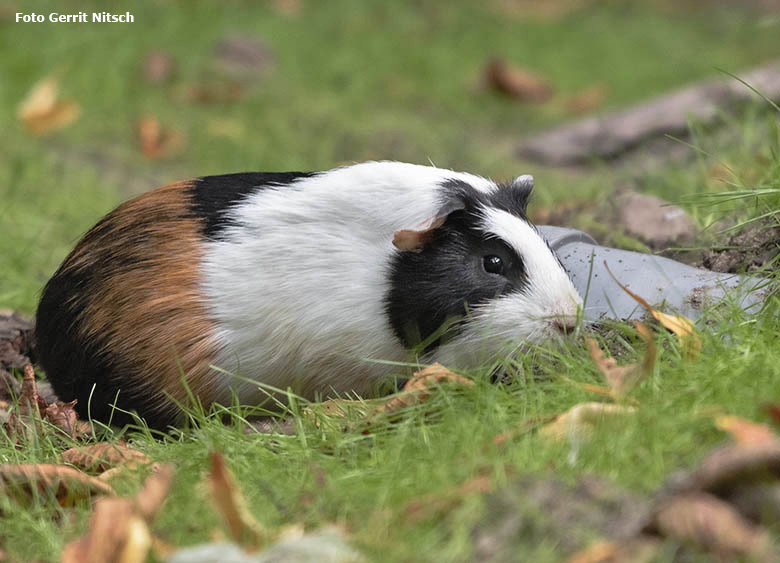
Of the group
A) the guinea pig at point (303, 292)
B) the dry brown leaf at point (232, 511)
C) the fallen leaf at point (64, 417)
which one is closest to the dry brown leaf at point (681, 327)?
the guinea pig at point (303, 292)

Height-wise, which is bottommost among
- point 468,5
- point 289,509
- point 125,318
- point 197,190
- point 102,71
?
point 289,509

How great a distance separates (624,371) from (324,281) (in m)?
0.96

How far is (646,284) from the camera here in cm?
301

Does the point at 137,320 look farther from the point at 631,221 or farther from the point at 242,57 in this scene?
the point at 242,57

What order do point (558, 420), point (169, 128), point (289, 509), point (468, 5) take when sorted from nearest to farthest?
point (289, 509), point (558, 420), point (169, 128), point (468, 5)

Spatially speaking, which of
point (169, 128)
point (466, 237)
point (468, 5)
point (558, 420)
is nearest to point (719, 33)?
point (468, 5)

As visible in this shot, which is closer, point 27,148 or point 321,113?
point 27,148

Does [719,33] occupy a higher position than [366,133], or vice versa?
[719,33]

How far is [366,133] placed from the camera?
6.49m

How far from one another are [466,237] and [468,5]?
708 cm

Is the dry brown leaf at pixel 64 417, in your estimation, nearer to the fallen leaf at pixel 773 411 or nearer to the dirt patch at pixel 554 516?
the dirt patch at pixel 554 516

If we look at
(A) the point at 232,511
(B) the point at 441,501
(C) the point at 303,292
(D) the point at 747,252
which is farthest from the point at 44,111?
(B) the point at 441,501

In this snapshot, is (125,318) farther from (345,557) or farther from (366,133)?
(366,133)

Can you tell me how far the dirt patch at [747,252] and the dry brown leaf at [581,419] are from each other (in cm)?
109
